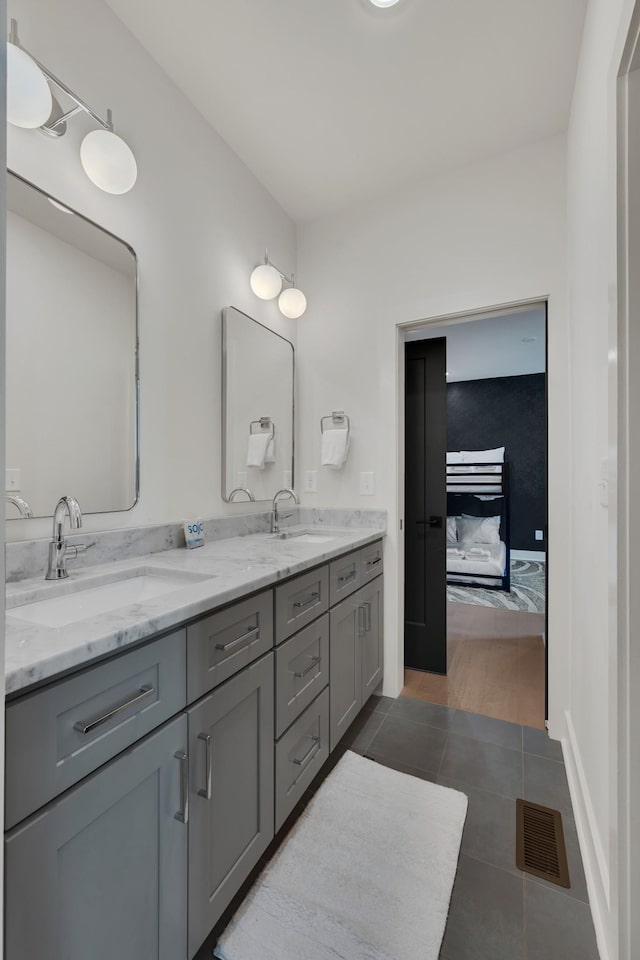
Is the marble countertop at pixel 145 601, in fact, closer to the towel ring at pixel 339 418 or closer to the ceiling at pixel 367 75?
the towel ring at pixel 339 418

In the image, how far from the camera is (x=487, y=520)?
5082 mm

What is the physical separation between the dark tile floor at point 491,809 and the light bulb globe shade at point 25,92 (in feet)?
8.02

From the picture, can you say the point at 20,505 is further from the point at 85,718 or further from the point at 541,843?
the point at 541,843

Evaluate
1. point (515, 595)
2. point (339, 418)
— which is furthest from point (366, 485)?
point (515, 595)

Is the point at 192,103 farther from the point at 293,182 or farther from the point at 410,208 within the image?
the point at 410,208

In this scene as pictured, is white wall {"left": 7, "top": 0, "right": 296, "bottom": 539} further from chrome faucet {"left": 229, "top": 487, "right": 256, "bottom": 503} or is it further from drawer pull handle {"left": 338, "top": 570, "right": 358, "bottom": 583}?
drawer pull handle {"left": 338, "top": 570, "right": 358, "bottom": 583}

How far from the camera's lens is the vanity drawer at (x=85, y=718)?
660 millimetres

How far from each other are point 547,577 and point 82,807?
199cm

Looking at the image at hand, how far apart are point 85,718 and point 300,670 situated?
81 cm

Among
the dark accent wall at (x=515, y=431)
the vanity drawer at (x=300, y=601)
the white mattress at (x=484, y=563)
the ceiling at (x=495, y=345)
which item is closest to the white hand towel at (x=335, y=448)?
the vanity drawer at (x=300, y=601)

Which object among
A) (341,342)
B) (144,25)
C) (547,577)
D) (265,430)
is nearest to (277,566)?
(265,430)

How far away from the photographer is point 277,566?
139cm

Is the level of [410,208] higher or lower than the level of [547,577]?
higher

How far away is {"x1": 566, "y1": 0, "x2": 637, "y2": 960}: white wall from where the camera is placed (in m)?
0.99
